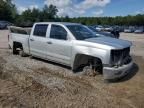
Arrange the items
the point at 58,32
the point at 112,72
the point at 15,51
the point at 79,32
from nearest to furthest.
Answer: the point at 112,72 < the point at 79,32 < the point at 58,32 < the point at 15,51

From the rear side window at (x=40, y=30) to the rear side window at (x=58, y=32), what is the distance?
46 centimetres

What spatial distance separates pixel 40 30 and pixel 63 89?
4.07 metres

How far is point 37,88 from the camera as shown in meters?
6.37

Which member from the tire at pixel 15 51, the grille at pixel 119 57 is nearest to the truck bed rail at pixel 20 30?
the tire at pixel 15 51

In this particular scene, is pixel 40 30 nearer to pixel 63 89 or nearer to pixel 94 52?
pixel 94 52

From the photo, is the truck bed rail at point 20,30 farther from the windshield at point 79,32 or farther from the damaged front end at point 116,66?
the damaged front end at point 116,66

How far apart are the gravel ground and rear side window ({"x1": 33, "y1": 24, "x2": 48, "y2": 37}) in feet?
4.97

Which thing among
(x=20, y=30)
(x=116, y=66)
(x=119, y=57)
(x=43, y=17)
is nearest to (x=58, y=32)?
(x=119, y=57)

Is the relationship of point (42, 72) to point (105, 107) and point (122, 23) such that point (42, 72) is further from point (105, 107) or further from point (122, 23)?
point (122, 23)

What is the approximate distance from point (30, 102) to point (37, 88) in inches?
36.5

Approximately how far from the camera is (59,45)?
334 inches

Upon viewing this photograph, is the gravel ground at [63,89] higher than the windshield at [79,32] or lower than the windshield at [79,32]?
lower

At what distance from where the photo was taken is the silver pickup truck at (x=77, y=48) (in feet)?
23.1

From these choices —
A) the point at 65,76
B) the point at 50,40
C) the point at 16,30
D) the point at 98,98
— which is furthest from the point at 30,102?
the point at 16,30
